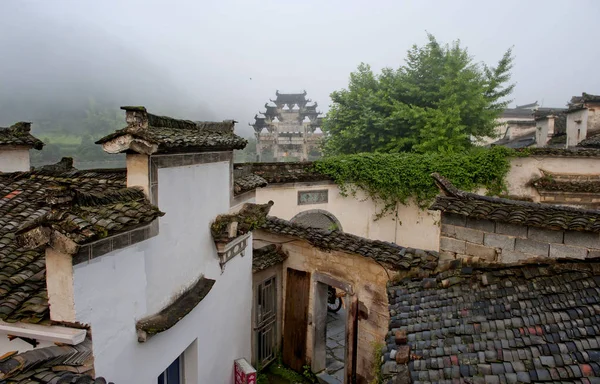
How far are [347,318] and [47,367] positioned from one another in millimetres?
6157

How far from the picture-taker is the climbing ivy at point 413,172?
14.6 metres

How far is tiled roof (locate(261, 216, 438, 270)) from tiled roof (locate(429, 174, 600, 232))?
3.66 feet

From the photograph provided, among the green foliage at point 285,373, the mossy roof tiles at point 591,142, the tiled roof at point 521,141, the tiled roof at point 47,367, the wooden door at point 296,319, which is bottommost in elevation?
the green foliage at point 285,373

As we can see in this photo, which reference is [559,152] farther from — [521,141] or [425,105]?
[521,141]

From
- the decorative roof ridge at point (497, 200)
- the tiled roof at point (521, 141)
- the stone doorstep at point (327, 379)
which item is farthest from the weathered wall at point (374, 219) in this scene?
the tiled roof at point (521, 141)

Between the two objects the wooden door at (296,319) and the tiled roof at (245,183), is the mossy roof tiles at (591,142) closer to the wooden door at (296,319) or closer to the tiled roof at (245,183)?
the wooden door at (296,319)

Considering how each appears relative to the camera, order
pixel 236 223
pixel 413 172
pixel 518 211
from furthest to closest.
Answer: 1. pixel 413 172
2. pixel 236 223
3. pixel 518 211

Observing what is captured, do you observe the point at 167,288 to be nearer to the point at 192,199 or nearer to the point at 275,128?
the point at 192,199

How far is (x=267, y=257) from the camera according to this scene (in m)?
9.39

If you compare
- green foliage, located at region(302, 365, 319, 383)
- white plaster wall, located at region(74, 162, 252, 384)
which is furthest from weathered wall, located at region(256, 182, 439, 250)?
white plaster wall, located at region(74, 162, 252, 384)

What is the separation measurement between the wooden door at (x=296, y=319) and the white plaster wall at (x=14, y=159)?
683 cm

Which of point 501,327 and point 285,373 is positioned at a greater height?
point 501,327

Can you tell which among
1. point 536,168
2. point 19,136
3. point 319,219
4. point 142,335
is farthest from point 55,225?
point 536,168

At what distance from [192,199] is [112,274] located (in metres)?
2.00
